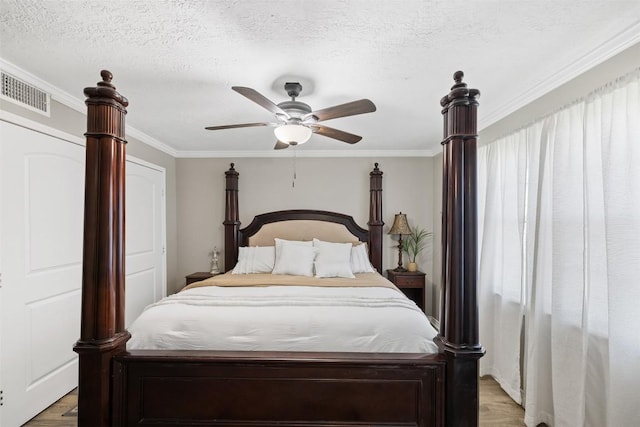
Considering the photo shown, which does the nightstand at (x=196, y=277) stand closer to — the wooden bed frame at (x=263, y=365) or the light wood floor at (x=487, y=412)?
the light wood floor at (x=487, y=412)

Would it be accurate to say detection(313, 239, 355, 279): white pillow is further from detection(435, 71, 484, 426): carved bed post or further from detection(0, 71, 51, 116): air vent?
detection(0, 71, 51, 116): air vent

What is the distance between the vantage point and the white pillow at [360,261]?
3752mm

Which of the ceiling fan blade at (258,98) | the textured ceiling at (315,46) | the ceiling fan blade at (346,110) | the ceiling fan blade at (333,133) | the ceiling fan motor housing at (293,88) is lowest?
the ceiling fan blade at (333,133)

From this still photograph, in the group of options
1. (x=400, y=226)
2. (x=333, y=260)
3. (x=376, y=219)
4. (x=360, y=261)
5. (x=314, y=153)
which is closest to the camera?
(x=333, y=260)

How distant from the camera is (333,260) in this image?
11.7ft

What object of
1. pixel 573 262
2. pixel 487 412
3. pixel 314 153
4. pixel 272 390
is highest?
pixel 314 153

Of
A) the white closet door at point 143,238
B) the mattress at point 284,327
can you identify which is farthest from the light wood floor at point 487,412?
the white closet door at point 143,238

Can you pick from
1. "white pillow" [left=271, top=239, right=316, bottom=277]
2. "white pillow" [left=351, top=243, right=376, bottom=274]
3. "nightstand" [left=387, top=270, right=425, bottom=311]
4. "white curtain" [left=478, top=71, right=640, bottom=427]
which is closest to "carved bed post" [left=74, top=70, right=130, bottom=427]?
"white pillow" [left=271, top=239, right=316, bottom=277]

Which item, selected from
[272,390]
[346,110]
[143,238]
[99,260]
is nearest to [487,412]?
[272,390]

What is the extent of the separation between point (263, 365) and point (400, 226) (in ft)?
10.0

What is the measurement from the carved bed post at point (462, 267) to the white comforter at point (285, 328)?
0.49 m

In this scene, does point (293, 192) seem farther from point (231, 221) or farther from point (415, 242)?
point (415, 242)

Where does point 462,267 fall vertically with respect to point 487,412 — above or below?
above

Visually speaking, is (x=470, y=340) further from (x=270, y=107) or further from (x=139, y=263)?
(x=139, y=263)
